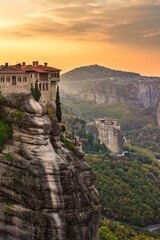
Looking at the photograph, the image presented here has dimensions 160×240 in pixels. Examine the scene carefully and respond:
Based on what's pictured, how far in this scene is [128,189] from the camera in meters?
108

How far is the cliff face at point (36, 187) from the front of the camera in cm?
4222

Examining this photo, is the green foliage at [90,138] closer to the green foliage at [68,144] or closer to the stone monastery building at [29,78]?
the stone monastery building at [29,78]

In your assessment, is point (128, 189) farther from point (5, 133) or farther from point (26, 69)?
point (5, 133)

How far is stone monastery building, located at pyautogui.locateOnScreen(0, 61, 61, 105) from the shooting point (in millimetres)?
53469

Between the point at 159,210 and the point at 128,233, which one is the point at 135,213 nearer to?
the point at 159,210

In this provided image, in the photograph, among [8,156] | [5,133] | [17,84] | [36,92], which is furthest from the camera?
[36,92]

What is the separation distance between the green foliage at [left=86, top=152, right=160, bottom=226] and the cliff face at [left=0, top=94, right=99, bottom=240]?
50.7m

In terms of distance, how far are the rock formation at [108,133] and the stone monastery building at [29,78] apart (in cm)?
8925

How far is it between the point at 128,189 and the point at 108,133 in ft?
161

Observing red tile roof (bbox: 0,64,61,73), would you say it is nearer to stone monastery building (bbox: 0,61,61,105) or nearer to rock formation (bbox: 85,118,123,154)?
stone monastery building (bbox: 0,61,61,105)

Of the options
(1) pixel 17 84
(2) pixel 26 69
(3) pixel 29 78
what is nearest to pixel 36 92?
(3) pixel 29 78

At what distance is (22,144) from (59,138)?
28.0 feet

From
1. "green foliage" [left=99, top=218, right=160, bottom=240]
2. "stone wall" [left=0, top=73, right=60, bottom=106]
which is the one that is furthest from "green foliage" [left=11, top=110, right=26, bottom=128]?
"green foliage" [left=99, top=218, right=160, bottom=240]

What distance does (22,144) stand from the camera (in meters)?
44.8
